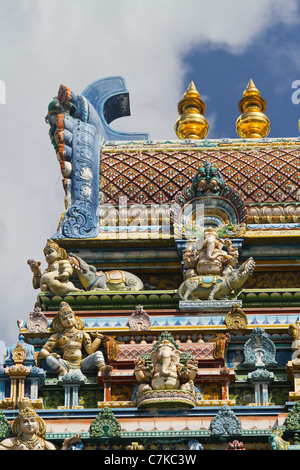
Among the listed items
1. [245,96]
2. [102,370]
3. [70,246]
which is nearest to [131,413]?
[102,370]

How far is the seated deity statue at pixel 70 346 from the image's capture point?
93.6 feet

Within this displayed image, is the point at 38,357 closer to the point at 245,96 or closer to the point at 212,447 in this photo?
the point at 212,447

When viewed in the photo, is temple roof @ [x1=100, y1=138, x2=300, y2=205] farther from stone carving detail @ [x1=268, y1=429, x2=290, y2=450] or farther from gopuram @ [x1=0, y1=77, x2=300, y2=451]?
stone carving detail @ [x1=268, y1=429, x2=290, y2=450]

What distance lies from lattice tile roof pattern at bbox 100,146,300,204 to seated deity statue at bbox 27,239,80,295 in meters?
3.27

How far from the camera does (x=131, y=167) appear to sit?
115 feet

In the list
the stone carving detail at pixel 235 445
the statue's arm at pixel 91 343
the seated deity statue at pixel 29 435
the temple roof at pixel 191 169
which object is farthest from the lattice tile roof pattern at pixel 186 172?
the stone carving detail at pixel 235 445

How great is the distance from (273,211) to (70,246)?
4532mm

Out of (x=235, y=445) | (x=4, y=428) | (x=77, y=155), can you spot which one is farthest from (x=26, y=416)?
(x=77, y=155)

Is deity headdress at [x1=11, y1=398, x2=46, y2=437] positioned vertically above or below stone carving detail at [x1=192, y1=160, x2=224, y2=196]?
below

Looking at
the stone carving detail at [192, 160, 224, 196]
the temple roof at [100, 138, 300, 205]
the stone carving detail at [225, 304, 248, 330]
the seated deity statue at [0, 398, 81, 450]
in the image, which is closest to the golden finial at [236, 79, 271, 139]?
the temple roof at [100, 138, 300, 205]

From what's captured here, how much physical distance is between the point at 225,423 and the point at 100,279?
5999 mm

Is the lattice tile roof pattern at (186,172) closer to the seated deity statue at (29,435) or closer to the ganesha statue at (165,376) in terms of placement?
the ganesha statue at (165,376)

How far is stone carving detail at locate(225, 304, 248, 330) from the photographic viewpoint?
96.2 ft
